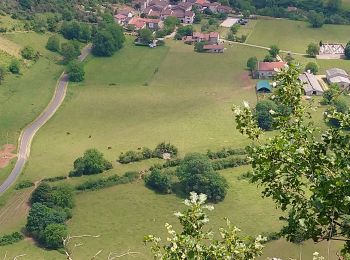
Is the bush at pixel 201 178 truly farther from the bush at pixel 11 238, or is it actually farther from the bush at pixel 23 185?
the bush at pixel 11 238

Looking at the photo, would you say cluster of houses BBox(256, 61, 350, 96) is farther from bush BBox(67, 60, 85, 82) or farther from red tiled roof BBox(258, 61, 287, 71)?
bush BBox(67, 60, 85, 82)

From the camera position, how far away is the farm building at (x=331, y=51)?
5128cm

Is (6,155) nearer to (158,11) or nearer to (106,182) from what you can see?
(106,182)

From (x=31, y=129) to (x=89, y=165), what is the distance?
24.6ft

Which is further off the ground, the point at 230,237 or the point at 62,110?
the point at 230,237

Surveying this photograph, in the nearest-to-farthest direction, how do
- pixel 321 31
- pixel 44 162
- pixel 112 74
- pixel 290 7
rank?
pixel 44 162 < pixel 112 74 < pixel 321 31 < pixel 290 7

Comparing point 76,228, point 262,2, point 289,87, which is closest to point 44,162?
point 76,228

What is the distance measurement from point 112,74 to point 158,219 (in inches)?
859

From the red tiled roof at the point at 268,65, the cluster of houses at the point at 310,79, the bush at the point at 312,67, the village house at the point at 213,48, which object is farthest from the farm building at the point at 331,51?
the village house at the point at 213,48

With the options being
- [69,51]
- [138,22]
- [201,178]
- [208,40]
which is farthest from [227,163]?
[138,22]

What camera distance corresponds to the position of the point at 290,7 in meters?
64.0

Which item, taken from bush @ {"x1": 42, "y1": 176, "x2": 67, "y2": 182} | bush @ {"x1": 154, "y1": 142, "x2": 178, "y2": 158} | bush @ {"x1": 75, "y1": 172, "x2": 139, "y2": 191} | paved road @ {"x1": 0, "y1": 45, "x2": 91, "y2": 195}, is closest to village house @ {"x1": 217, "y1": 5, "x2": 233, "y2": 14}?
paved road @ {"x1": 0, "y1": 45, "x2": 91, "y2": 195}

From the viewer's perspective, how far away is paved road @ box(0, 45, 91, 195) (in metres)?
31.2

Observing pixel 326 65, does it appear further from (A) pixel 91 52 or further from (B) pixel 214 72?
(A) pixel 91 52
